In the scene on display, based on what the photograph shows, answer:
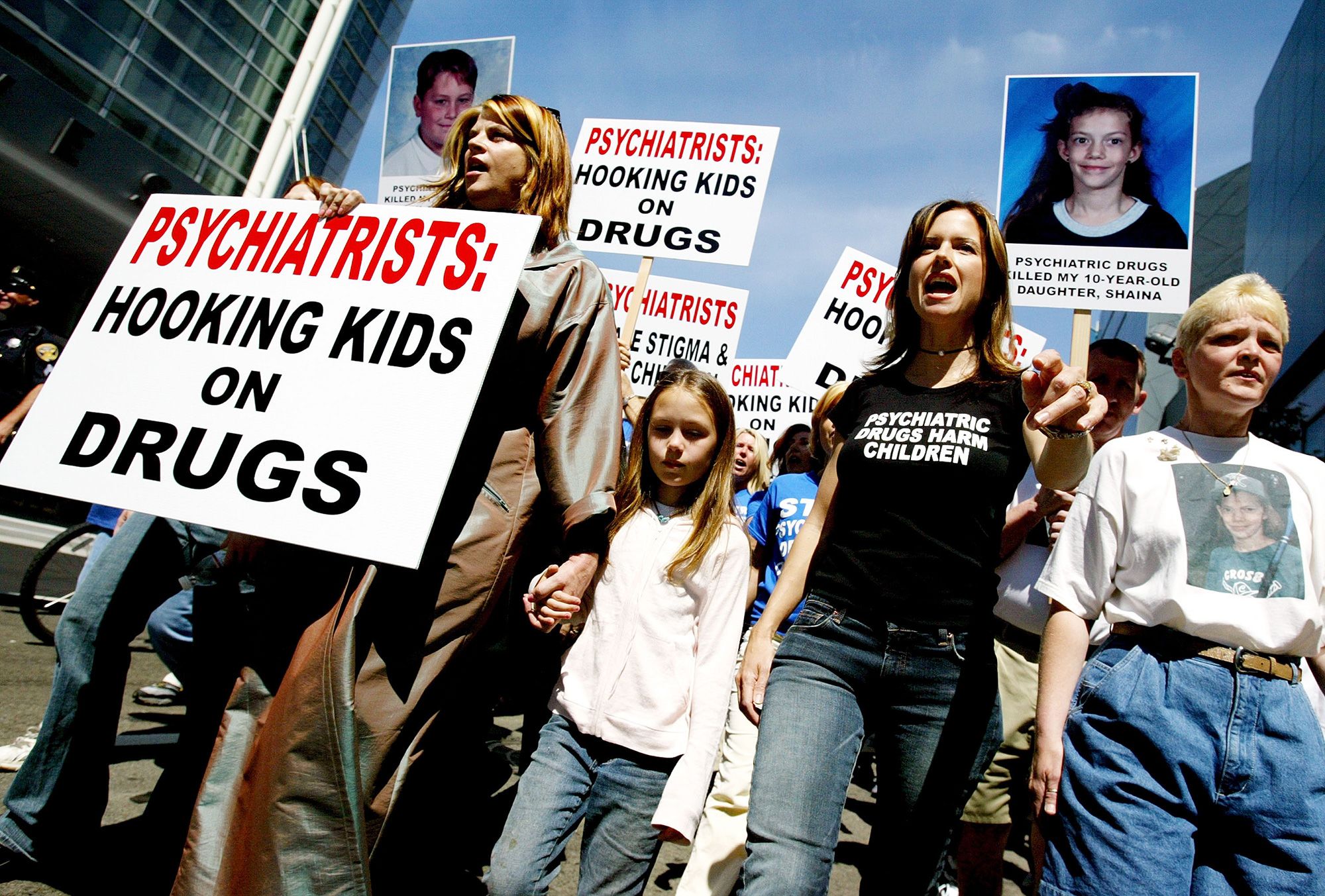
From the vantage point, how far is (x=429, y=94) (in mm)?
5426

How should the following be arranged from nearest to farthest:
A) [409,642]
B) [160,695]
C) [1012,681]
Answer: [409,642] < [1012,681] < [160,695]

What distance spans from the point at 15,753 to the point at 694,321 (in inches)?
194

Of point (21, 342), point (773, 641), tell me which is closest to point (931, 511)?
point (773, 641)

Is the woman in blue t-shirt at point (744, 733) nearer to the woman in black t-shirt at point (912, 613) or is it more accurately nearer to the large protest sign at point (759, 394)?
the woman in black t-shirt at point (912, 613)

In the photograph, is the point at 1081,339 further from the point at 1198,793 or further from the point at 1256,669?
the point at 1198,793

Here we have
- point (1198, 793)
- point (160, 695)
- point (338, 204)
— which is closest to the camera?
point (1198, 793)

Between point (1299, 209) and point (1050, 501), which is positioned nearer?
point (1050, 501)

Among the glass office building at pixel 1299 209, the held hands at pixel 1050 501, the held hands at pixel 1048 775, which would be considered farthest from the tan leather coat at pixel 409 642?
the glass office building at pixel 1299 209

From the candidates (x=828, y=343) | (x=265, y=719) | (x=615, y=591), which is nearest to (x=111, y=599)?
(x=265, y=719)

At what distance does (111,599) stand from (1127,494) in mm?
2615

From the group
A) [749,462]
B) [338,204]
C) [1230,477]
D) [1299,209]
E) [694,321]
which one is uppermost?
[1299,209]

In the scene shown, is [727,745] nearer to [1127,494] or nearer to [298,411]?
[1127,494]

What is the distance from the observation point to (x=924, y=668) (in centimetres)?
178

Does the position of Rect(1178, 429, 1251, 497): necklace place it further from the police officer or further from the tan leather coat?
the police officer
